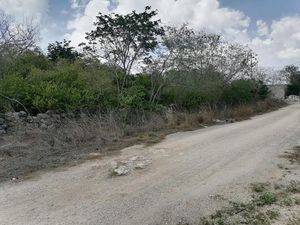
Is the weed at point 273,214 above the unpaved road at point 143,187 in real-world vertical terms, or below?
below

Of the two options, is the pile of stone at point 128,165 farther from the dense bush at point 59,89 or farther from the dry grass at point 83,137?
the dense bush at point 59,89

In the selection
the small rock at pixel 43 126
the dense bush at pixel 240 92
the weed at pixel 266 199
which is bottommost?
the weed at pixel 266 199

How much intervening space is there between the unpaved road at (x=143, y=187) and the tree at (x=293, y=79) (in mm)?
49388

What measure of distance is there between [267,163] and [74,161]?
4.52 metres

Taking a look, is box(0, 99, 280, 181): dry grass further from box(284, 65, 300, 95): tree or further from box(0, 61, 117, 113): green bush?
box(284, 65, 300, 95): tree

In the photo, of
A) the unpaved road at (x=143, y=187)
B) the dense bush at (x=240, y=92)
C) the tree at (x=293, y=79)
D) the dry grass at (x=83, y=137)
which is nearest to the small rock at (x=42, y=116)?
the dry grass at (x=83, y=137)

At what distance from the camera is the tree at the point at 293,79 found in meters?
54.7

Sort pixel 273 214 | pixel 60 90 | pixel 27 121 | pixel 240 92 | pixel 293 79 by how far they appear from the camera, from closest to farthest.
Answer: pixel 273 214 → pixel 27 121 → pixel 60 90 → pixel 240 92 → pixel 293 79

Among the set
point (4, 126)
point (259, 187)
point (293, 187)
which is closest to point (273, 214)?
point (259, 187)

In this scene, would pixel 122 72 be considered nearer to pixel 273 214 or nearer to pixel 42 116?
pixel 42 116

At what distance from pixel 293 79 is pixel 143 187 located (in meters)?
55.8

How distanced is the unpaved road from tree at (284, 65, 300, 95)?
49.4m

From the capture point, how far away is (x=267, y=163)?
764 centimetres

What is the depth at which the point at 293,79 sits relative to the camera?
55812 mm
